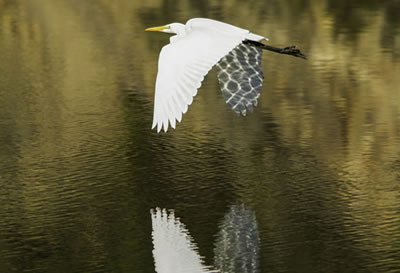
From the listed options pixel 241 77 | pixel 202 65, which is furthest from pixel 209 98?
pixel 202 65

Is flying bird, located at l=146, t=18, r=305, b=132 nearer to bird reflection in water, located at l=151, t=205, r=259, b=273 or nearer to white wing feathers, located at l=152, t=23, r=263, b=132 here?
white wing feathers, located at l=152, t=23, r=263, b=132

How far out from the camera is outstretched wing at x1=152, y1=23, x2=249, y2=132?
210 inches

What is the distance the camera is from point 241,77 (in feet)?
21.3

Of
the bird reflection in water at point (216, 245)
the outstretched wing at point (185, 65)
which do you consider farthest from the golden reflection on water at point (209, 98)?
the outstretched wing at point (185, 65)

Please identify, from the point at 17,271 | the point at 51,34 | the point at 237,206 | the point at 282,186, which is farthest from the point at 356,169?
the point at 51,34

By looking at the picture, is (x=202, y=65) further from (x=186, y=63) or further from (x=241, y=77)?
(x=241, y=77)

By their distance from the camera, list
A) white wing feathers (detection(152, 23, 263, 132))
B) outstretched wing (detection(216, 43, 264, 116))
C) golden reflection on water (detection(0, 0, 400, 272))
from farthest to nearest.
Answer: golden reflection on water (detection(0, 0, 400, 272)), outstretched wing (detection(216, 43, 264, 116)), white wing feathers (detection(152, 23, 263, 132))

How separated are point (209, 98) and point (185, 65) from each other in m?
3.32

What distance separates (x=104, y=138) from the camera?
25.5 ft

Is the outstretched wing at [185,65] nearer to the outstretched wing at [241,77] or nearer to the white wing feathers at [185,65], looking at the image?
the white wing feathers at [185,65]

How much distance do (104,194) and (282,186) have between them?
3.49 feet

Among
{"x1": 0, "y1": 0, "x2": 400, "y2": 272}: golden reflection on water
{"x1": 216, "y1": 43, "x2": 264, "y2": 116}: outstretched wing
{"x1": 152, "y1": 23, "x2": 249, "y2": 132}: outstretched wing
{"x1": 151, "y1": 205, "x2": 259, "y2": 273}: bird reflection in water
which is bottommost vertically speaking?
{"x1": 151, "y1": 205, "x2": 259, "y2": 273}: bird reflection in water

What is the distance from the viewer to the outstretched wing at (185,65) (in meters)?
5.34

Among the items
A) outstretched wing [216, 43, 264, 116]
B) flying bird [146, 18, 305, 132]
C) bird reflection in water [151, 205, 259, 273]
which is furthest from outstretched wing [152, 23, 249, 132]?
bird reflection in water [151, 205, 259, 273]
